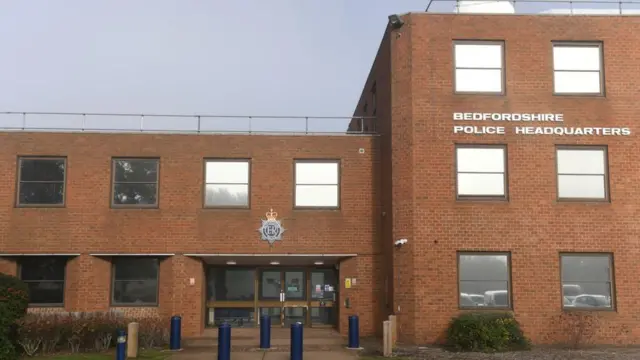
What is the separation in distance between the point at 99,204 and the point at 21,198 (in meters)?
2.39

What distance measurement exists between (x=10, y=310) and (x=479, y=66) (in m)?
13.7

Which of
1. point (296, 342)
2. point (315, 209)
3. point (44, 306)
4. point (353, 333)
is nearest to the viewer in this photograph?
point (296, 342)

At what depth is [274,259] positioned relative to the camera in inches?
848

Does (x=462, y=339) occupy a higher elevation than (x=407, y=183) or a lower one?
lower

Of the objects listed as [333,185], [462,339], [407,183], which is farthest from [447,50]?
[462,339]

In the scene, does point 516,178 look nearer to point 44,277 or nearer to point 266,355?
point 266,355

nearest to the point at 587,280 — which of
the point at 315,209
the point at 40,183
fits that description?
the point at 315,209

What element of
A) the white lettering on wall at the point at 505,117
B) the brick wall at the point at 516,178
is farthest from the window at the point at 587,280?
the white lettering on wall at the point at 505,117

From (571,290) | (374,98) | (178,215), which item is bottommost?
(571,290)

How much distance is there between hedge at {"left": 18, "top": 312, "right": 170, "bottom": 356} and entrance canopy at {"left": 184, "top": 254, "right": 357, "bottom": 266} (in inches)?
129

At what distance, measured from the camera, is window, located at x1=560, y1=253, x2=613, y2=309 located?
18875 mm

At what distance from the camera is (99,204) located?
68.9 ft

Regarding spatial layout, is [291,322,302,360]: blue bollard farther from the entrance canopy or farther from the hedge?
the entrance canopy

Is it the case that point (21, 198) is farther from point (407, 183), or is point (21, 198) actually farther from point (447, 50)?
point (447, 50)
